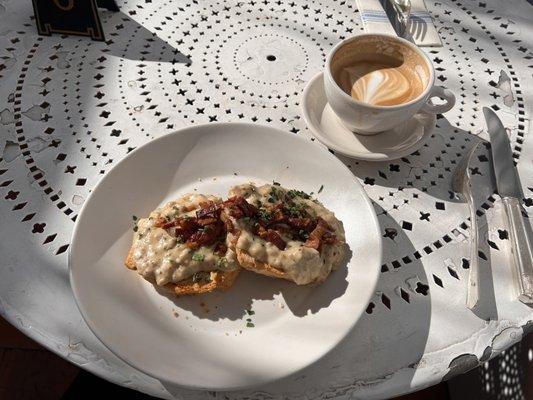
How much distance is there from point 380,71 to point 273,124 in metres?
0.39

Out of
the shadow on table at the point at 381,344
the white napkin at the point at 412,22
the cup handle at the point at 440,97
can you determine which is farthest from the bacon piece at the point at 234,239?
the white napkin at the point at 412,22

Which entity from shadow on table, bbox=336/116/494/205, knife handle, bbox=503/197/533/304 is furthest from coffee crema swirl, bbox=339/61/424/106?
knife handle, bbox=503/197/533/304

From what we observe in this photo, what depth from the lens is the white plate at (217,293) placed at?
98 cm

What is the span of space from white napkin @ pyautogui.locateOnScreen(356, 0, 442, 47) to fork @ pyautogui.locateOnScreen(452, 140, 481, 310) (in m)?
0.51

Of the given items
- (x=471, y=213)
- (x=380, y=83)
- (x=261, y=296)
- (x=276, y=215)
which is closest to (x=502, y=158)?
(x=471, y=213)

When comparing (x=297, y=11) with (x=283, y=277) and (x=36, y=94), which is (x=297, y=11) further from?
(x=283, y=277)

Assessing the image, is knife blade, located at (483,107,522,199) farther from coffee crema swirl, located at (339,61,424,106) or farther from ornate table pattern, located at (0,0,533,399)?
coffee crema swirl, located at (339,61,424,106)

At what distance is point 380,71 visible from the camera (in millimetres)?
1503

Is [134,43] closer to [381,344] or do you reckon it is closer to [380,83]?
[380,83]

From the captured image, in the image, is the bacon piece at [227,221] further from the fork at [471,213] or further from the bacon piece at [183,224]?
the fork at [471,213]

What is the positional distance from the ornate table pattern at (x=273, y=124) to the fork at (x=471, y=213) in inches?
0.9

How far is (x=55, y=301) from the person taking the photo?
1.14m

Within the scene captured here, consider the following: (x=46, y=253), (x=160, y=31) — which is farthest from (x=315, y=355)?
(x=160, y=31)

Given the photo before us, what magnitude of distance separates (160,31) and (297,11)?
1.81ft
